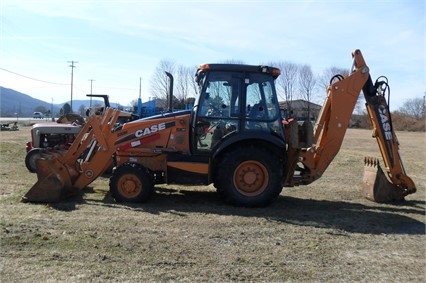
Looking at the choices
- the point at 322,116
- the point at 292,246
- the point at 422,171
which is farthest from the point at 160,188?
the point at 422,171

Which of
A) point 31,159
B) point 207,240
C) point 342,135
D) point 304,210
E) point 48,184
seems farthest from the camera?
point 31,159

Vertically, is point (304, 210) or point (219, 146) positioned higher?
point (219, 146)

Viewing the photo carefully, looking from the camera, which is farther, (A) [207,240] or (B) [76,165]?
(B) [76,165]

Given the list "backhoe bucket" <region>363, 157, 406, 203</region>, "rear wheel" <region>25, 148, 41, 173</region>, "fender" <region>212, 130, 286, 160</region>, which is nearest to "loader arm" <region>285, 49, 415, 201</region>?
"backhoe bucket" <region>363, 157, 406, 203</region>

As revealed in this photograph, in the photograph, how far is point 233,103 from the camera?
8.33 meters

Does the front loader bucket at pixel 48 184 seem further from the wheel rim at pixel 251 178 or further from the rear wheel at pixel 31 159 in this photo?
the rear wheel at pixel 31 159

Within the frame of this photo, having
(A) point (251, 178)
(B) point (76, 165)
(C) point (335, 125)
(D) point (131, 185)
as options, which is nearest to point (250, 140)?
(A) point (251, 178)

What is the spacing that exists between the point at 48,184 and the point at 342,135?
566 centimetres

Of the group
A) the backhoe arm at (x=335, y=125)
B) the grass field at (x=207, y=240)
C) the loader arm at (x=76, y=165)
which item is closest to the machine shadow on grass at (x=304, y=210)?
the grass field at (x=207, y=240)

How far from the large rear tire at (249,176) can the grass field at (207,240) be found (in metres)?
0.24

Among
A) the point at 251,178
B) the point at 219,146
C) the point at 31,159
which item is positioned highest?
the point at 219,146

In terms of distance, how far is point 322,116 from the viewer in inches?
365

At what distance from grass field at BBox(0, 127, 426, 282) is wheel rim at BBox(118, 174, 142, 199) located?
0.28 metres

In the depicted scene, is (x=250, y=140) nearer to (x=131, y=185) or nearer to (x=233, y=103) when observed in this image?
(x=233, y=103)
